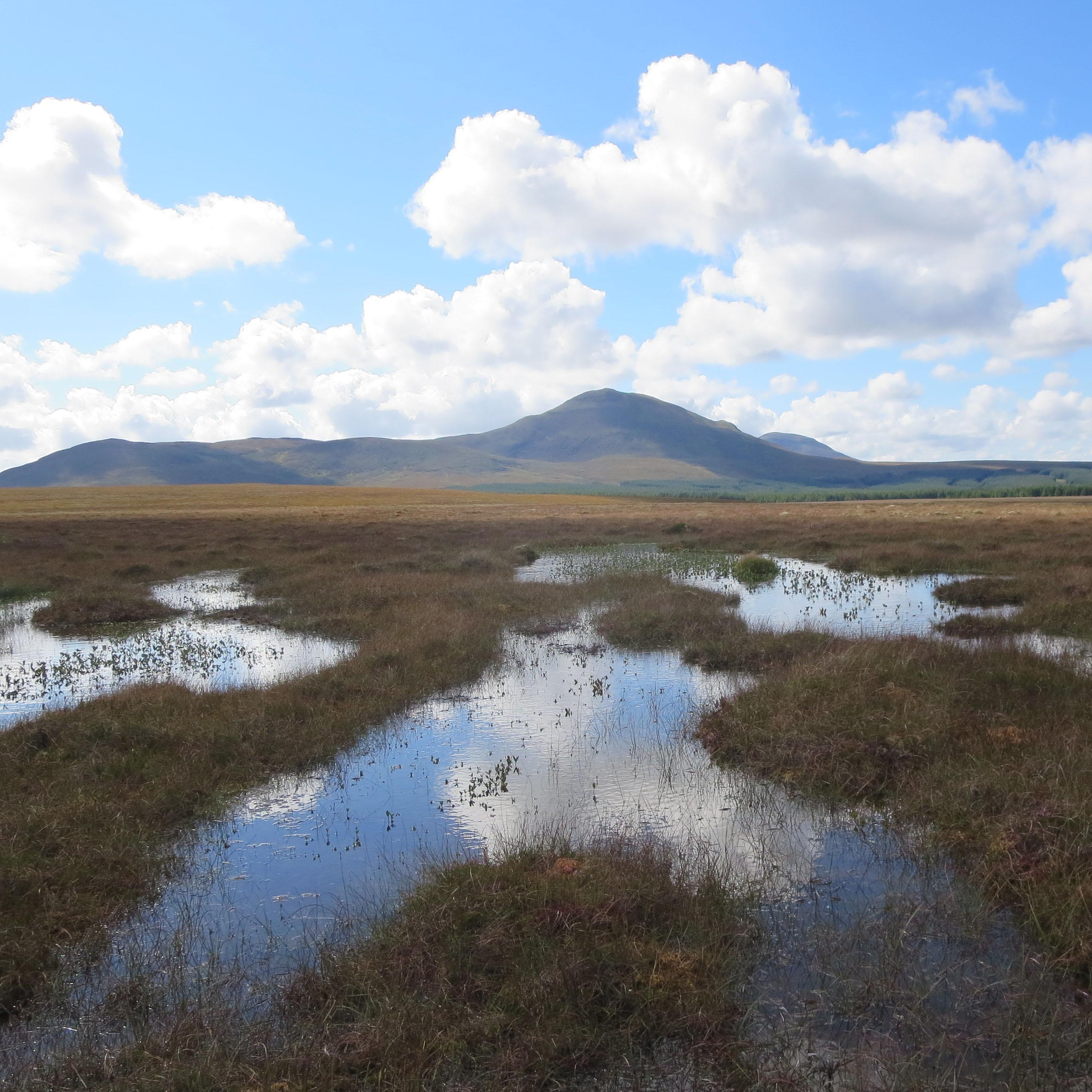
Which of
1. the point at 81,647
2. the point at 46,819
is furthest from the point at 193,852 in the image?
the point at 81,647

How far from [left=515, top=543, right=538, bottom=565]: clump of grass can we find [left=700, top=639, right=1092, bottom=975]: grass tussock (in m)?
22.7

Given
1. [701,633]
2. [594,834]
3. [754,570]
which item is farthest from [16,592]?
[754,570]

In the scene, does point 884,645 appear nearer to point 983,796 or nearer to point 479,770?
point 983,796

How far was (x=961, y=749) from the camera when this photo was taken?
415 inches

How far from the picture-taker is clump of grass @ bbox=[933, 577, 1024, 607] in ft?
79.4

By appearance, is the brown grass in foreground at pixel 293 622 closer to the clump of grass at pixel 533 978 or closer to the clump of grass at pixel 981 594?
the clump of grass at pixel 981 594

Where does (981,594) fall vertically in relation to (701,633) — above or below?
above

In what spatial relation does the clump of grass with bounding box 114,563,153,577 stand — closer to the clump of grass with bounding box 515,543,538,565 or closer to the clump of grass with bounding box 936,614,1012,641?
the clump of grass with bounding box 515,543,538,565

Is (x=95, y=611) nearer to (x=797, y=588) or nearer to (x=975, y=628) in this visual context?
(x=797, y=588)

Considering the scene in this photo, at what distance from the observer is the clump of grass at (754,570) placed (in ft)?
101

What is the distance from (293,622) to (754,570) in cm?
1842

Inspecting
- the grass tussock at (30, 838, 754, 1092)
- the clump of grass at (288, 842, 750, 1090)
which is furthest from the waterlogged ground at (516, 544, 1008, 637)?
the grass tussock at (30, 838, 754, 1092)

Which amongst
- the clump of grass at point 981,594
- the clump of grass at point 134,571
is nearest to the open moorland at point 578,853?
the clump of grass at point 981,594

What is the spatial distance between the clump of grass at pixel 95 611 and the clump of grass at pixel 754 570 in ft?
69.0
